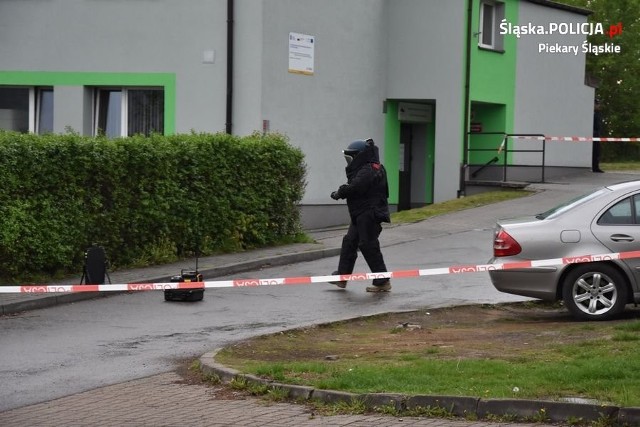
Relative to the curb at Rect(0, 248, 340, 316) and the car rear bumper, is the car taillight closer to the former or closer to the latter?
the car rear bumper

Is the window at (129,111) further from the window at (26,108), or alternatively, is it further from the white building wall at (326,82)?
the white building wall at (326,82)

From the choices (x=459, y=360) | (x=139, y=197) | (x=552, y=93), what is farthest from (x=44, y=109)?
(x=459, y=360)

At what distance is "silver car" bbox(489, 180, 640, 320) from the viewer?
1243 cm

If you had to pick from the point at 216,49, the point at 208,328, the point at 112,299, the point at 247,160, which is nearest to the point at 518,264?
the point at 208,328

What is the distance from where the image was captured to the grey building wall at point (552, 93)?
103 ft

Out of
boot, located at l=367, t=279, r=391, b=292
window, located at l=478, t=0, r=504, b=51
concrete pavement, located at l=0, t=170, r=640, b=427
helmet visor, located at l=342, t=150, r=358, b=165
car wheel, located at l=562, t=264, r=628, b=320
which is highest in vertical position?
window, located at l=478, t=0, r=504, b=51

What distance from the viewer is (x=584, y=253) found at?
12508 mm

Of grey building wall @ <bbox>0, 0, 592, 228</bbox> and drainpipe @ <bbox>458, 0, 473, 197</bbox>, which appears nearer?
grey building wall @ <bbox>0, 0, 592, 228</bbox>

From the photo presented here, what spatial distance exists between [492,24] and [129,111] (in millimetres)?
10198

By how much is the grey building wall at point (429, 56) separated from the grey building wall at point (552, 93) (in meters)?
3.17

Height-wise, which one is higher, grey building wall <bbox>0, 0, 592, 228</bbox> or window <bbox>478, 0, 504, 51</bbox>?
window <bbox>478, 0, 504, 51</bbox>

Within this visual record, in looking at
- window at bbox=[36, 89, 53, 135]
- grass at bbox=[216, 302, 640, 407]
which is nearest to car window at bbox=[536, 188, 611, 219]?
grass at bbox=[216, 302, 640, 407]

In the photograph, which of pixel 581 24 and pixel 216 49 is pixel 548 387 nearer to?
pixel 216 49

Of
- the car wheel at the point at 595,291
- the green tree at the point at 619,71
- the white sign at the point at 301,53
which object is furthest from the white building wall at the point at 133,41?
the green tree at the point at 619,71
